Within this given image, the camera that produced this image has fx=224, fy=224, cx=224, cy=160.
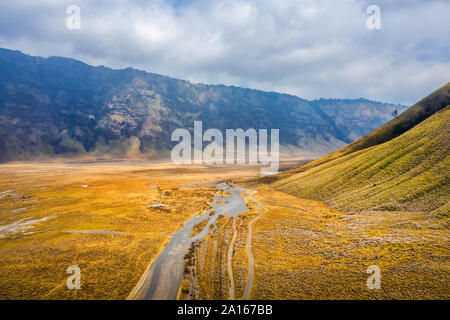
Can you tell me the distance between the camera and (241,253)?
111ft

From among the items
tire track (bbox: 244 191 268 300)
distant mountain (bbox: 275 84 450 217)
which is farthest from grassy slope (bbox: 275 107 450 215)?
tire track (bbox: 244 191 268 300)

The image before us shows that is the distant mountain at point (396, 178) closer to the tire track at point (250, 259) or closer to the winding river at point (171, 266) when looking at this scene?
the tire track at point (250, 259)

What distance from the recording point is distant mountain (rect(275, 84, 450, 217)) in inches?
1650

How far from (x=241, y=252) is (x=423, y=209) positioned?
107 ft

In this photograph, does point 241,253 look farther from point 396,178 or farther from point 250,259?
point 396,178

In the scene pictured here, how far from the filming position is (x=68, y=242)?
38.8 m

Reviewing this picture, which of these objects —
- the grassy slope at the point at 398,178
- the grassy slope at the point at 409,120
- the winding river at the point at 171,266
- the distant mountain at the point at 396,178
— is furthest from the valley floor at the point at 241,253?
the grassy slope at the point at 409,120

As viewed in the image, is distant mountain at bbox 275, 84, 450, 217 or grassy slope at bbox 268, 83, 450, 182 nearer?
distant mountain at bbox 275, 84, 450, 217

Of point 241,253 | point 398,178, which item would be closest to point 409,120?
point 398,178

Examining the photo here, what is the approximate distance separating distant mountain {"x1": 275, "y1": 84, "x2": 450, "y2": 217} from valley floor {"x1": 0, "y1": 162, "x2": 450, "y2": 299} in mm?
4068

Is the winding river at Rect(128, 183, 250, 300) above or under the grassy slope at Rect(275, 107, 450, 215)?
under

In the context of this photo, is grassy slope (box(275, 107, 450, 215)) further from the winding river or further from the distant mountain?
the winding river

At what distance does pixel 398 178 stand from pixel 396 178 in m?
0.60
